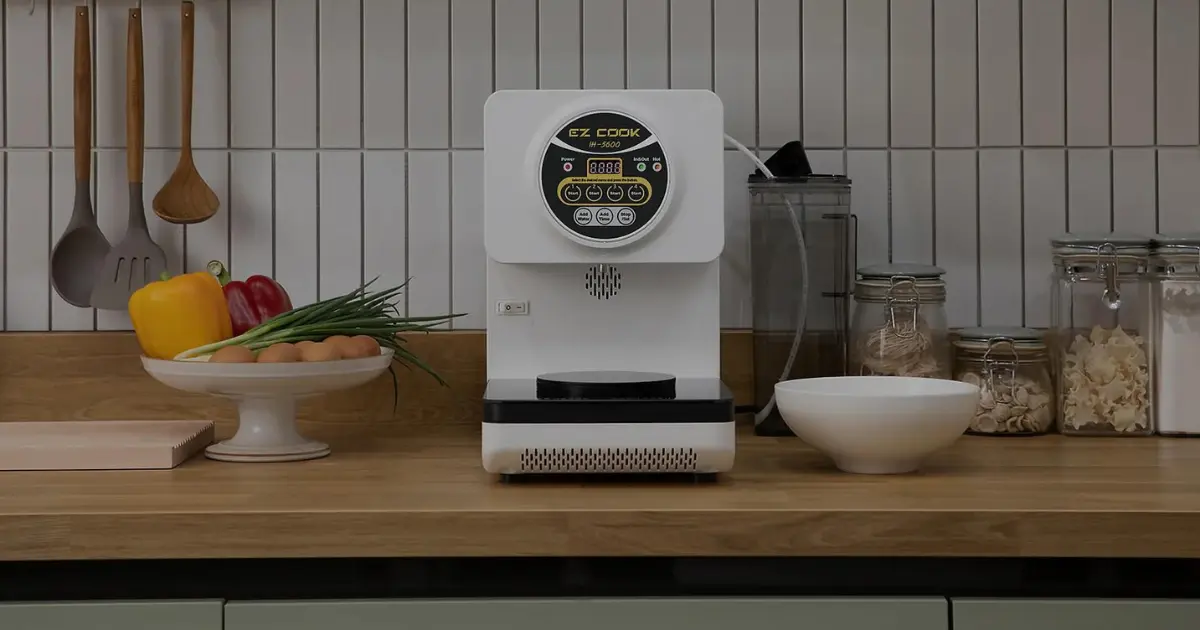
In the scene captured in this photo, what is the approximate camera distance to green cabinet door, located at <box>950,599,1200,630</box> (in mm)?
887

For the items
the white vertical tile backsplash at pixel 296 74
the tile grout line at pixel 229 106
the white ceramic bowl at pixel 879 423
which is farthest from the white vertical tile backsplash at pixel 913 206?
the tile grout line at pixel 229 106

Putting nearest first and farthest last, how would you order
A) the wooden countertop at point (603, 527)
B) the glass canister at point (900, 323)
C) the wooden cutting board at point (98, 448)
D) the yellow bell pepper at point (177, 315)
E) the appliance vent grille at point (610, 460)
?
the wooden countertop at point (603, 527) → the appliance vent grille at point (610, 460) → the wooden cutting board at point (98, 448) → the yellow bell pepper at point (177, 315) → the glass canister at point (900, 323)

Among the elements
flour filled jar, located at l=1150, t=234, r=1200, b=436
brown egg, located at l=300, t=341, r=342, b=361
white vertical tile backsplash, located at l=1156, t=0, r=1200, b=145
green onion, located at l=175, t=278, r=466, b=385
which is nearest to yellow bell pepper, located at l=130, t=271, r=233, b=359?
green onion, located at l=175, t=278, r=466, b=385

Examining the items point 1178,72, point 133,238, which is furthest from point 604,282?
point 1178,72

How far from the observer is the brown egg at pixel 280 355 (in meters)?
1.13

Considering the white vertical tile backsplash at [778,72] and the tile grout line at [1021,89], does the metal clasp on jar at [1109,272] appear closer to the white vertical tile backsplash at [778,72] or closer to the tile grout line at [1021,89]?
the tile grout line at [1021,89]

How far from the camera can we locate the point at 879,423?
102 cm

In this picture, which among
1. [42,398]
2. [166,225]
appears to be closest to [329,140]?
[166,225]

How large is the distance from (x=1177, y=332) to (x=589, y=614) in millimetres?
849

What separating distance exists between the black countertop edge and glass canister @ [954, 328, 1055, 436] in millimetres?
441

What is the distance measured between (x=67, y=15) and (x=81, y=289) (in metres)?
0.38

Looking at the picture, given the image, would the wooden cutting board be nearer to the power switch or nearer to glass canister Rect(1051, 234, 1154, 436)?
the power switch

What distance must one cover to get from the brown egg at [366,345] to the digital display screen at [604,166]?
0.31 meters

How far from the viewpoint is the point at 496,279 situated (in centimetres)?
119
